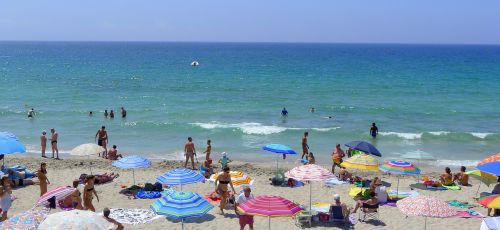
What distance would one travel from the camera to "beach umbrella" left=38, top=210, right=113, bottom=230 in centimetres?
875

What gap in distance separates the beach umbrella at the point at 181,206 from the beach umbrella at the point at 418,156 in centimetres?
1536

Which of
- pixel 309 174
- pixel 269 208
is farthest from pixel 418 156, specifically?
pixel 269 208

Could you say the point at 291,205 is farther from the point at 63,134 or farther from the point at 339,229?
the point at 63,134

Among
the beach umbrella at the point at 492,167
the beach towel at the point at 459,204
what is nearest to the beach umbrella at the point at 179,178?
the beach towel at the point at 459,204

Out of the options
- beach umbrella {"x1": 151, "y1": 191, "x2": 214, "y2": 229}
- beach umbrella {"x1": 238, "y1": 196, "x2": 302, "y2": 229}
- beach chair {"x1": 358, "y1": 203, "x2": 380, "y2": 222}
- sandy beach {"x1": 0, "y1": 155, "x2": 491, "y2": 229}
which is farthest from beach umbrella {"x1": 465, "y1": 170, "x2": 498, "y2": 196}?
beach umbrella {"x1": 151, "y1": 191, "x2": 214, "y2": 229}

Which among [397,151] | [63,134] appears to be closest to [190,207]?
[397,151]

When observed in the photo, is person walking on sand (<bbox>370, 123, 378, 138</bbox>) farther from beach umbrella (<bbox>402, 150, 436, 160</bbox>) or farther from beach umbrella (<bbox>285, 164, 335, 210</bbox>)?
beach umbrella (<bbox>285, 164, 335, 210</bbox>)

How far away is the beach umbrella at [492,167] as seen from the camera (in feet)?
45.2

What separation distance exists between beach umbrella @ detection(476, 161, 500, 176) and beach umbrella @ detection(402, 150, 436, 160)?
9575 millimetres

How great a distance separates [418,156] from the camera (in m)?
24.2

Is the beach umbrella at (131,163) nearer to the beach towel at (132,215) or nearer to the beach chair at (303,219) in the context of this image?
the beach towel at (132,215)

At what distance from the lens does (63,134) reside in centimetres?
2839

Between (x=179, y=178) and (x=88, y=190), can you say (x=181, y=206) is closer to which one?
(x=179, y=178)

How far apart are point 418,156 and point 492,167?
→ 10.3m
